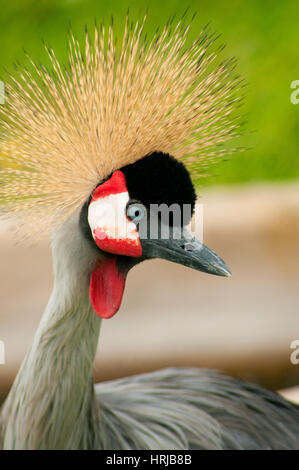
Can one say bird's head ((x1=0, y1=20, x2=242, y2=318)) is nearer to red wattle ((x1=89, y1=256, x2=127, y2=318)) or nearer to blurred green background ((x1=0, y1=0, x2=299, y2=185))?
red wattle ((x1=89, y1=256, x2=127, y2=318))

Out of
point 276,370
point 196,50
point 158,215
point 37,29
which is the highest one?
point 37,29

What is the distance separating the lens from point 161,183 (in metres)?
0.88

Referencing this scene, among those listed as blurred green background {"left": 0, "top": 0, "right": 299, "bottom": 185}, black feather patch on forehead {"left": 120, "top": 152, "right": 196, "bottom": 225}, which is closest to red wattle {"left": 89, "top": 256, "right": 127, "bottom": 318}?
black feather patch on forehead {"left": 120, "top": 152, "right": 196, "bottom": 225}

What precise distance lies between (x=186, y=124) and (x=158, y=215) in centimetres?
17

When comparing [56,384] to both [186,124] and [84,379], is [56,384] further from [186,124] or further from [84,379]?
[186,124]

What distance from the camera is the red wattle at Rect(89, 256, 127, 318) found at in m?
0.93

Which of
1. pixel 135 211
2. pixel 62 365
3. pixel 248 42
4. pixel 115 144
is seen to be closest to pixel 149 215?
pixel 135 211

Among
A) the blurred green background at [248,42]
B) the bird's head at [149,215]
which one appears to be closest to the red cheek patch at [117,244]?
the bird's head at [149,215]

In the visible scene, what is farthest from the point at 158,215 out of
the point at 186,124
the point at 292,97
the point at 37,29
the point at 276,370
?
the point at 37,29

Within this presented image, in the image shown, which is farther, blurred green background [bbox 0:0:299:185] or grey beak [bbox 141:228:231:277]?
blurred green background [bbox 0:0:299:185]

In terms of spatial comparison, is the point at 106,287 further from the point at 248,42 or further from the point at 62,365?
the point at 248,42

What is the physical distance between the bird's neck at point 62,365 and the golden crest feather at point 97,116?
7 centimetres

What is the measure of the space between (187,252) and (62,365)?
251 millimetres

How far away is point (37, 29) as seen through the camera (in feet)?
7.64
